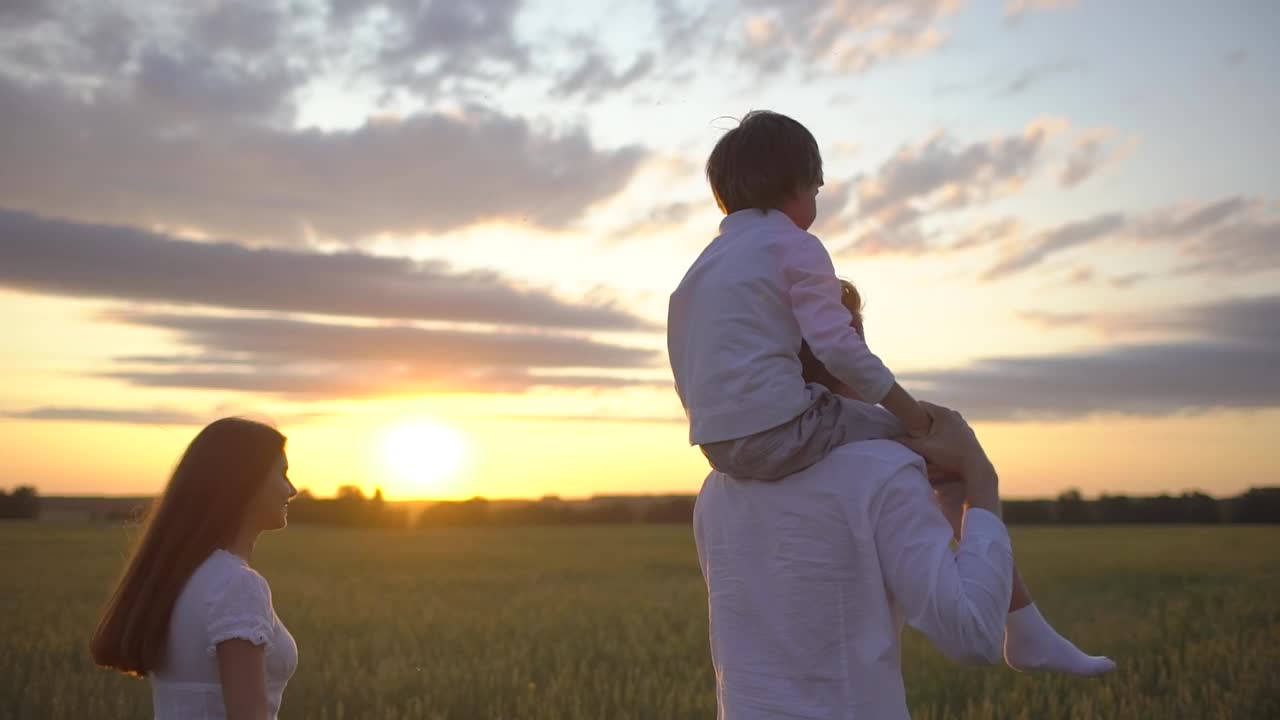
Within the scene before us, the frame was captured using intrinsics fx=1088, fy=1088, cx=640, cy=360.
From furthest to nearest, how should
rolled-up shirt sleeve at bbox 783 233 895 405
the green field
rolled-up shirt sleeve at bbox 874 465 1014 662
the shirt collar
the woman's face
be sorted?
1. the green field
2. the woman's face
3. the shirt collar
4. rolled-up shirt sleeve at bbox 783 233 895 405
5. rolled-up shirt sleeve at bbox 874 465 1014 662

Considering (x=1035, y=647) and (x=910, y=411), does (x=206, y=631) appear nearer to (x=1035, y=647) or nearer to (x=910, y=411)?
(x=910, y=411)

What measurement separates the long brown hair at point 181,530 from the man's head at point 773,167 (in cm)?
168

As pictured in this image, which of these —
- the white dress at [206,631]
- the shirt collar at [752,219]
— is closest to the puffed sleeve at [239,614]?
the white dress at [206,631]

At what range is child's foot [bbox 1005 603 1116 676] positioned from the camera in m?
2.58

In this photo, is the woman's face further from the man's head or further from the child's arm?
the child's arm

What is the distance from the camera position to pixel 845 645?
2.24 m

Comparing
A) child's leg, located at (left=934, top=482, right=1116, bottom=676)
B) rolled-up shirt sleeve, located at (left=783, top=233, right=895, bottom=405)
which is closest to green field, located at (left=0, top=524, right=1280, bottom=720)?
child's leg, located at (left=934, top=482, right=1116, bottom=676)

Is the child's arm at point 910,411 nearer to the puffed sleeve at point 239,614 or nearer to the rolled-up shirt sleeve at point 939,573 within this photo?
the rolled-up shirt sleeve at point 939,573

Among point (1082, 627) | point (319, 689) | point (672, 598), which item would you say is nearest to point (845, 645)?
point (319, 689)

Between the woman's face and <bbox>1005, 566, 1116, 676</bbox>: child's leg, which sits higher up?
the woman's face

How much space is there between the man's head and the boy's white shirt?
5.1 inches

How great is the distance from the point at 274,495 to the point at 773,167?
1840 millimetres

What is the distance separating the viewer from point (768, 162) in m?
2.64

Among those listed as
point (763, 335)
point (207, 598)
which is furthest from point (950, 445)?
point (207, 598)
